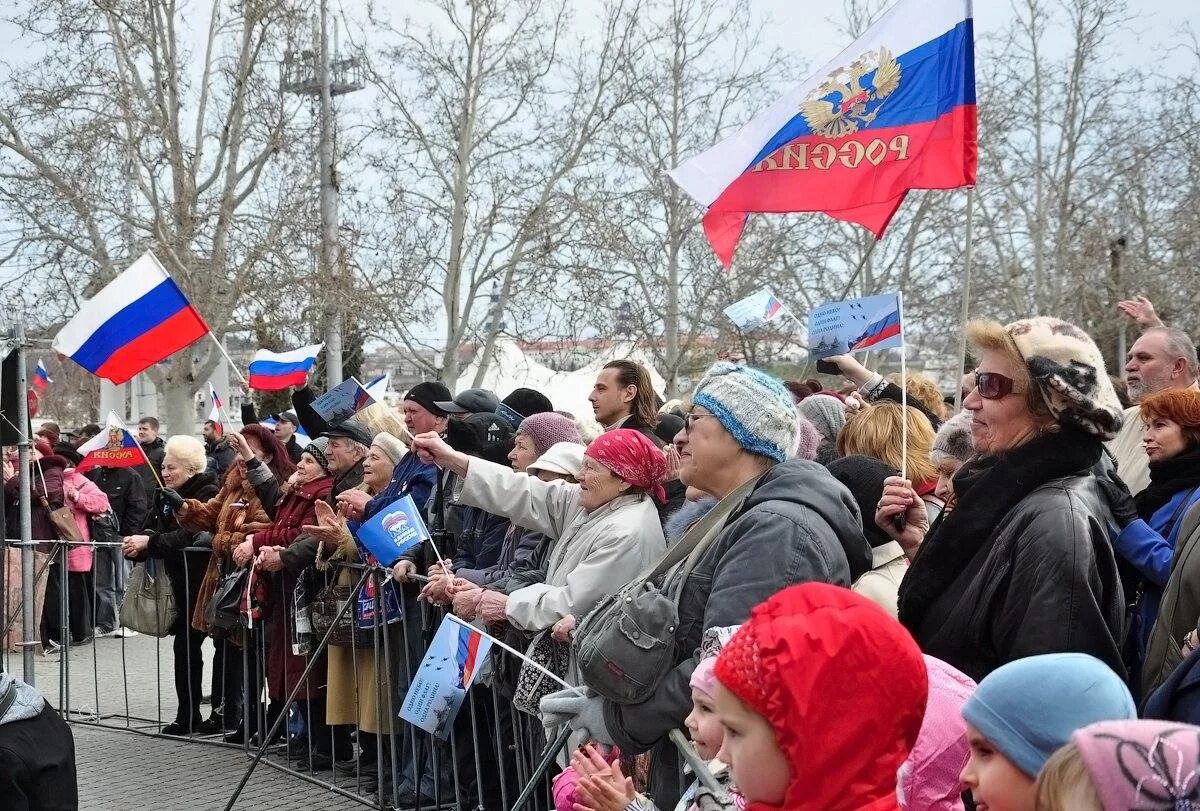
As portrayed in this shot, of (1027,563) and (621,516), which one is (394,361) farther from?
(1027,563)

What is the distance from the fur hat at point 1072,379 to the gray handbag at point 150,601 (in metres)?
7.00

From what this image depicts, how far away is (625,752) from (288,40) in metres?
22.2

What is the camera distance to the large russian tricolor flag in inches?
343

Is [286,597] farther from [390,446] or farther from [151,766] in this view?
[151,766]

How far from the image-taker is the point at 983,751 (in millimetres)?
2422

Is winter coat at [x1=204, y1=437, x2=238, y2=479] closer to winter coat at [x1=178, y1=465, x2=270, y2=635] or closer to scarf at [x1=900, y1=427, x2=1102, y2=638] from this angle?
winter coat at [x1=178, y1=465, x2=270, y2=635]

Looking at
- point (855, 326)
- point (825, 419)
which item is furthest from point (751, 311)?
point (825, 419)

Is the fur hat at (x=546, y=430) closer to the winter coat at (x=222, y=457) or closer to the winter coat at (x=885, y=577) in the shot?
the winter coat at (x=885, y=577)

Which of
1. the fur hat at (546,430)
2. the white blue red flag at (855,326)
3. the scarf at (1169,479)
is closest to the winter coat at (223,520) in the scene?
the fur hat at (546,430)

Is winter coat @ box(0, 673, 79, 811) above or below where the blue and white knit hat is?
below

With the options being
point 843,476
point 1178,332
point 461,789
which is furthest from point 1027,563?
point 461,789

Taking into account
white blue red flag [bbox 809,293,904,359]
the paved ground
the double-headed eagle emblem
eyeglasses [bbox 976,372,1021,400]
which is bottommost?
the paved ground

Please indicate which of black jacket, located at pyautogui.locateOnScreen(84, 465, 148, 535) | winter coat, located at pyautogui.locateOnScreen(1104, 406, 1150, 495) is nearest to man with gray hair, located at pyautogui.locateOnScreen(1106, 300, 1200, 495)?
winter coat, located at pyautogui.locateOnScreen(1104, 406, 1150, 495)

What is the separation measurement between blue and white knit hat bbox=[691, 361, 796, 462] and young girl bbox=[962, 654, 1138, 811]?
5.82 ft
